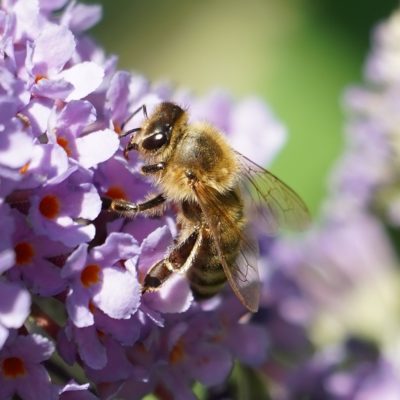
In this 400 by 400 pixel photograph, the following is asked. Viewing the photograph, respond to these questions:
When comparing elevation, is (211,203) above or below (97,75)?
below

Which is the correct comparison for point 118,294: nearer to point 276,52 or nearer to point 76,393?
point 76,393

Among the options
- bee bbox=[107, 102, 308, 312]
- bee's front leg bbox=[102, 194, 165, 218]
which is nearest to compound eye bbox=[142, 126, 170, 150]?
bee bbox=[107, 102, 308, 312]

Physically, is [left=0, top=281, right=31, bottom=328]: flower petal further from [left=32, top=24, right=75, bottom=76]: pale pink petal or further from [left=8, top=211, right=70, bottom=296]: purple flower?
[left=32, top=24, right=75, bottom=76]: pale pink petal

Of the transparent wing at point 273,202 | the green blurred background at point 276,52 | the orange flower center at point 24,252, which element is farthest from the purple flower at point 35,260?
the green blurred background at point 276,52

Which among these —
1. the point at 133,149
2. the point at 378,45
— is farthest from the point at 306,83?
the point at 133,149

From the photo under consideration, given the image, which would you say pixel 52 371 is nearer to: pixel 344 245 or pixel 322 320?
pixel 322 320

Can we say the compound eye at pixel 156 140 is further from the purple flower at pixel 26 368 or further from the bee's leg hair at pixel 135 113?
the purple flower at pixel 26 368

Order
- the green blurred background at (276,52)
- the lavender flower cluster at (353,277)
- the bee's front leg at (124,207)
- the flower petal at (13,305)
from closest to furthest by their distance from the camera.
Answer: the flower petal at (13,305), the bee's front leg at (124,207), the lavender flower cluster at (353,277), the green blurred background at (276,52)
